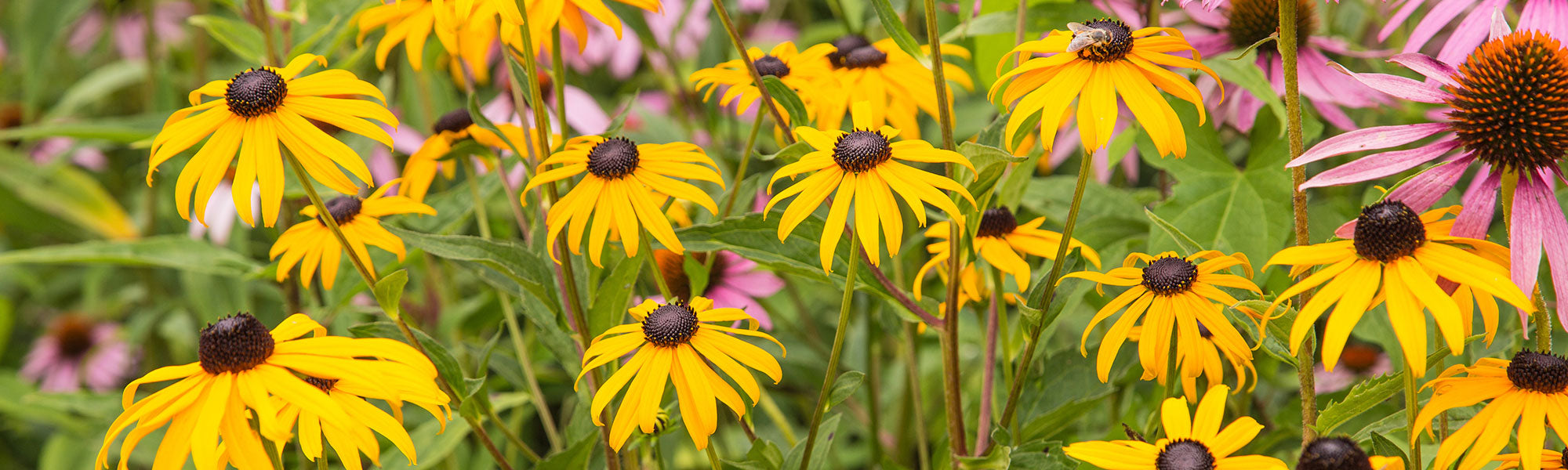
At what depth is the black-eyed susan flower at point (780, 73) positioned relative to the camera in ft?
2.22

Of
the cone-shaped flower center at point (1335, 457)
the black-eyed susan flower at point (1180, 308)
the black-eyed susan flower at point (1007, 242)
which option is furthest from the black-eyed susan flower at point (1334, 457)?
the black-eyed susan flower at point (1007, 242)

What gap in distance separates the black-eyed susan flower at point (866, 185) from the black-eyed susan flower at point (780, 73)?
0.55 feet

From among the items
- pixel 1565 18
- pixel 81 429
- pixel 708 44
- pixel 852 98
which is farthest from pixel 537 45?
pixel 81 429

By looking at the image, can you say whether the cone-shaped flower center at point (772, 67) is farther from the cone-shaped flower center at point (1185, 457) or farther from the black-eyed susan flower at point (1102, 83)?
the cone-shaped flower center at point (1185, 457)

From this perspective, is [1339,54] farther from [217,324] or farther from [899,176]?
[217,324]

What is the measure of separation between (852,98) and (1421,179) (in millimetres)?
326

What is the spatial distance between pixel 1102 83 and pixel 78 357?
62.7 inches

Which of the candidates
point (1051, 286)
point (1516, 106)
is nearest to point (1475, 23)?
point (1516, 106)

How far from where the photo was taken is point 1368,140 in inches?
17.7

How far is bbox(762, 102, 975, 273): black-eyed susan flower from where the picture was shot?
48 cm

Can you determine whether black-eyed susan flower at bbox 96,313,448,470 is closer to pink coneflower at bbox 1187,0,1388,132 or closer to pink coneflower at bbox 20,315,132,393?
pink coneflower at bbox 1187,0,1388,132

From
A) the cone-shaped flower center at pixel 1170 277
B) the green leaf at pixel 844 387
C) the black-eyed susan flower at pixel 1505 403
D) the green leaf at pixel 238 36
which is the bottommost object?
the black-eyed susan flower at pixel 1505 403

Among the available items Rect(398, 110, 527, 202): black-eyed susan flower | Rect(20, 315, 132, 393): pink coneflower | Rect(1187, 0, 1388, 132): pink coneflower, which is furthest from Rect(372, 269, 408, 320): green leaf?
Rect(20, 315, 132, 393): pink coneflower

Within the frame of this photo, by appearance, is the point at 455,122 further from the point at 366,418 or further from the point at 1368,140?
the point at 1368,140
